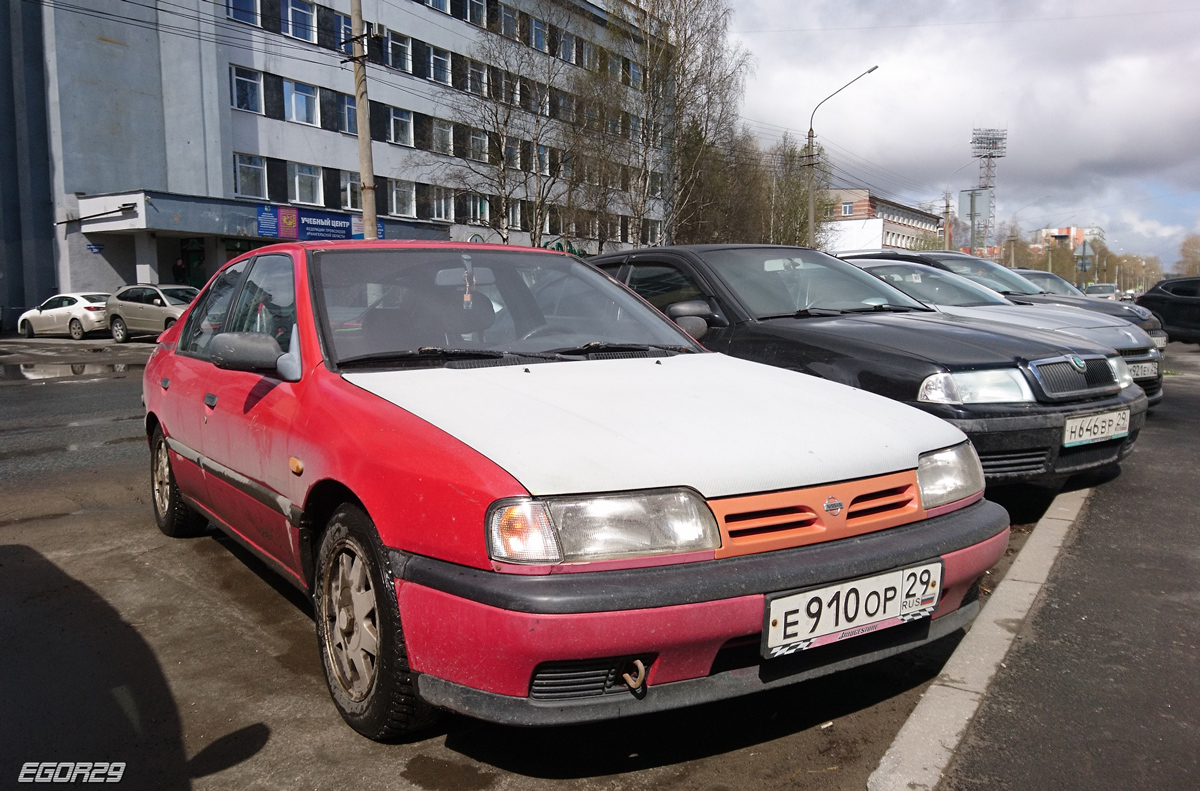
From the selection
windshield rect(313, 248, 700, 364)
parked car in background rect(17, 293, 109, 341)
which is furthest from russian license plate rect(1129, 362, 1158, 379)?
parked car in background rect(17, 293, 109, 341)

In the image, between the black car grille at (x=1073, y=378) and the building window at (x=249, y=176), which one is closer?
the black car grille at (x=1073, y=378)

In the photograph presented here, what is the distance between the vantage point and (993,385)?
178 inches

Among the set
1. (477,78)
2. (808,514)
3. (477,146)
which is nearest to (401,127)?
(477,146)

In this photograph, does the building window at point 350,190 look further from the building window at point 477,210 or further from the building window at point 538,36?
the building window at point 538,36

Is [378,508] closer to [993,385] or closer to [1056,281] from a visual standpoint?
[993,385]

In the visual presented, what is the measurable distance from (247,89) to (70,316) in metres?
11.3

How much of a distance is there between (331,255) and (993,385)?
3.20 meters

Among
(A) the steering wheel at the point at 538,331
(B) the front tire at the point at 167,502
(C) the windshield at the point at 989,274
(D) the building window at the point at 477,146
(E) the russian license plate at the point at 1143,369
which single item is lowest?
(B) the front tire at the point at 167,502

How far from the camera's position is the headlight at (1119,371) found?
5.14 meters

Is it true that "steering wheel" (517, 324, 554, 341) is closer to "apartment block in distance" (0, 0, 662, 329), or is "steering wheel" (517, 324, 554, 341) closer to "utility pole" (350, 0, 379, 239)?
"utility pole" (350, 0, 379, 239)

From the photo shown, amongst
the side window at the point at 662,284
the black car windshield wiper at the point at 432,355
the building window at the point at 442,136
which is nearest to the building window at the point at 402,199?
the building window at the point at 442,136

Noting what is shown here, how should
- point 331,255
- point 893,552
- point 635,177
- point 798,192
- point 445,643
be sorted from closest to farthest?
point 445,643
point 893,552
point 331,255
point 635,177
point 798,192

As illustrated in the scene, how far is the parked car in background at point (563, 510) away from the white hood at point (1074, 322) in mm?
4564

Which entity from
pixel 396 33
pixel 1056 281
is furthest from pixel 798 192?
pixel 1056 281
